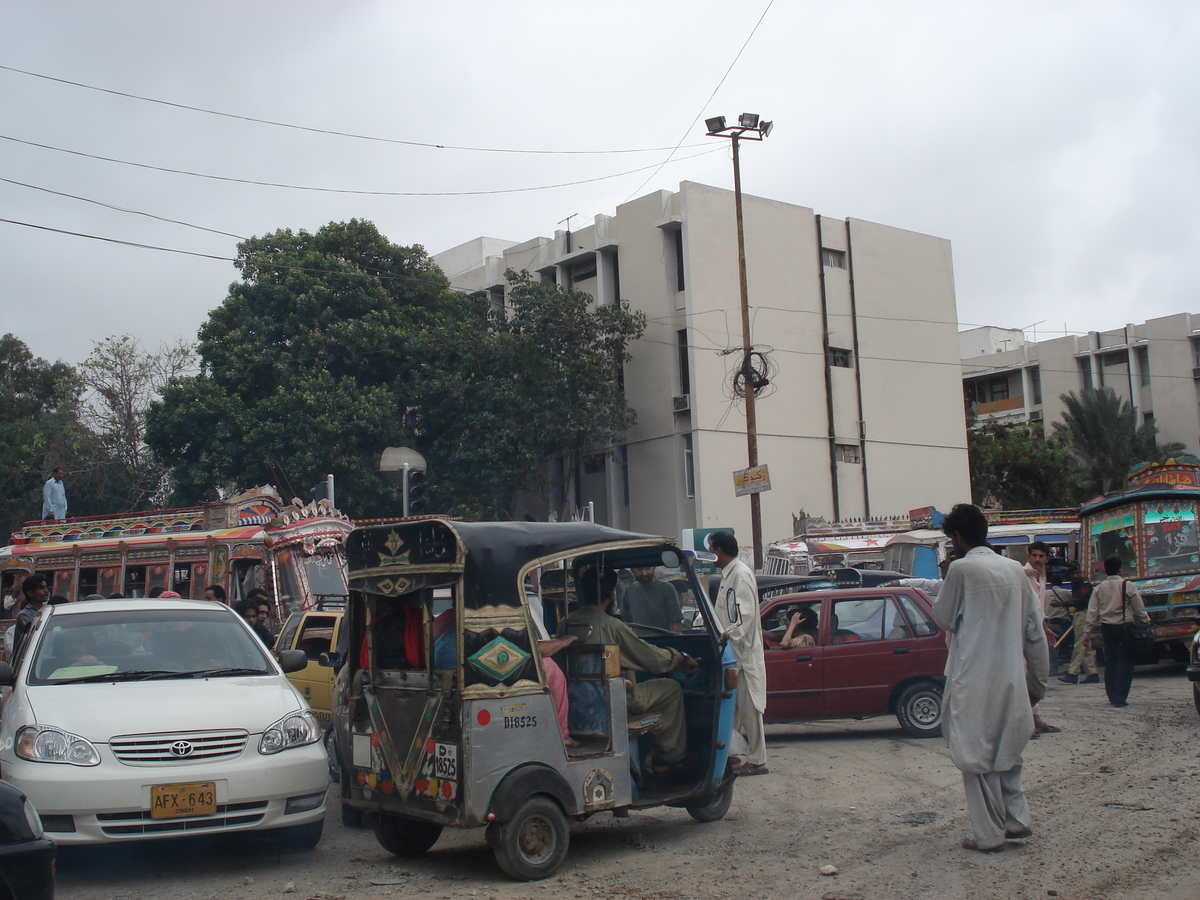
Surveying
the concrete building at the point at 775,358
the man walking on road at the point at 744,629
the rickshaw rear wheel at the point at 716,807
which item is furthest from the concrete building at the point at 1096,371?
the rickshaw rear wheel at the point at 716,807

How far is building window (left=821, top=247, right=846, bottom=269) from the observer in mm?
35969

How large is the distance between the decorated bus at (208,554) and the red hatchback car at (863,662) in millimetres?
9454

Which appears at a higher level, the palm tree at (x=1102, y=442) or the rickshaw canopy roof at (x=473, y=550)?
the palm tree at (x=1102, y=442)

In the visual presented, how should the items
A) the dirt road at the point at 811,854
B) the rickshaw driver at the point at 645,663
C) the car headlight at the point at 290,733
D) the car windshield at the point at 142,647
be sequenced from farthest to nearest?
the car windshield at the point at 142,647
the rickshaw driver at the point at 645,663
the car headlight at the point at 290,733
the dirt road at the point at 811,854

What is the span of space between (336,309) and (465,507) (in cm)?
722

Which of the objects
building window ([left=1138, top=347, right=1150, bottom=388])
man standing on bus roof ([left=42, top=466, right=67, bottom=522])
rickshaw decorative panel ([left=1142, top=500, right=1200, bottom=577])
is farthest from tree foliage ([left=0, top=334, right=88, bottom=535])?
building window ([left=1138, top=347, right=1150, bottom=388])

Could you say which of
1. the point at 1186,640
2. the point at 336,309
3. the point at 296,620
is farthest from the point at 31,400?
the point at 1186,640

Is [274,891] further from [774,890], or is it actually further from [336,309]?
[336,309]

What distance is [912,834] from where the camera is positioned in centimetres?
691

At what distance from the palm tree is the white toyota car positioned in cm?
4213

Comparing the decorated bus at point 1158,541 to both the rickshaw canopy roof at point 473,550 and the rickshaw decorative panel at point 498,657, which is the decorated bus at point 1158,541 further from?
the rickshaw decorative panel at point 498,657

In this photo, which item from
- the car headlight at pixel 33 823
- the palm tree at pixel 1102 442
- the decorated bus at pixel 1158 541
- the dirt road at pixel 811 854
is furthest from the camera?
the palm tree at pixel 1102 442

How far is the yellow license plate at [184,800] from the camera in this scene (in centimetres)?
625

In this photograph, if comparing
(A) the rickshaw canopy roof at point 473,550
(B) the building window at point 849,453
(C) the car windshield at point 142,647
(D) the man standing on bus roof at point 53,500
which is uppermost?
(B) the building window at point 849,453
